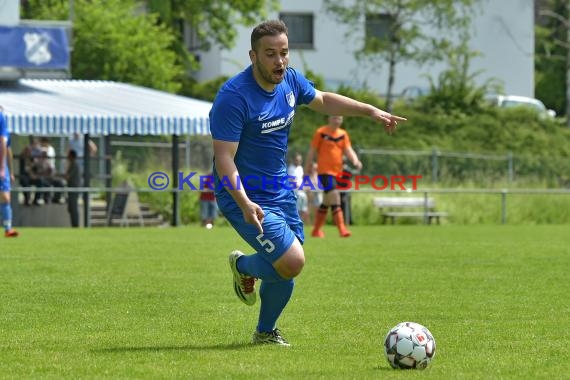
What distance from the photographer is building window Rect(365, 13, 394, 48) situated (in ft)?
151

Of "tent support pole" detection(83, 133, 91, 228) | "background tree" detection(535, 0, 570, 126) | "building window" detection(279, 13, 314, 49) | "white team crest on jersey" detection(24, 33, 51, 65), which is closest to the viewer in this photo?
"tent support pole" detection(83, 133, 91, 228)

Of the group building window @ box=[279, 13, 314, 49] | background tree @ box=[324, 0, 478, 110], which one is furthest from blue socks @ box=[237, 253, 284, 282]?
building window @ box=[279, 13, 314, 49]

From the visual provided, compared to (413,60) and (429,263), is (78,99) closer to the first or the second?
(429,263)

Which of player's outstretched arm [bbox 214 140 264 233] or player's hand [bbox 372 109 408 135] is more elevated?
player's hand [bbox 372 109 408 135]

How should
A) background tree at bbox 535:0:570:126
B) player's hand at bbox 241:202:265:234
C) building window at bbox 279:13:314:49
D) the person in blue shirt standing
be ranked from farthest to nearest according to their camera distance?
1. background tree at bbox 535:0:570:126
2. building window at bbox 279:13:314:49
3. the person in blue shirt standing
4. player's hand at bbox 241:202:265:234

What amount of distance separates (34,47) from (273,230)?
22837 mm

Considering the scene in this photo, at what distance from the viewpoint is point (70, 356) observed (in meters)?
8.29

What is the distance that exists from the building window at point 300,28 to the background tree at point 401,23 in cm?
370

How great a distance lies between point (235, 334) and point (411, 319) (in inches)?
62.5

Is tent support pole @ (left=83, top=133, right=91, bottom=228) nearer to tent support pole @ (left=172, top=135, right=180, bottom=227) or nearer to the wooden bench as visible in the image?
tent support pole @ (left=172, top=135, right=180, bottom=227)

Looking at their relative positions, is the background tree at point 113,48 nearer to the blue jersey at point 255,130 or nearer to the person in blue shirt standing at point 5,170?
the person in blue shirt standing at point 5,170

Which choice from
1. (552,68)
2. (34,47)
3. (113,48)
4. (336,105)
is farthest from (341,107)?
(552,68)

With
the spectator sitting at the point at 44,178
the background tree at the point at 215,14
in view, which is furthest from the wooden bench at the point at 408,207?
the background tree at the point at 215,14

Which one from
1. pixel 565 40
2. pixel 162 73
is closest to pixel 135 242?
pixel 162 73
